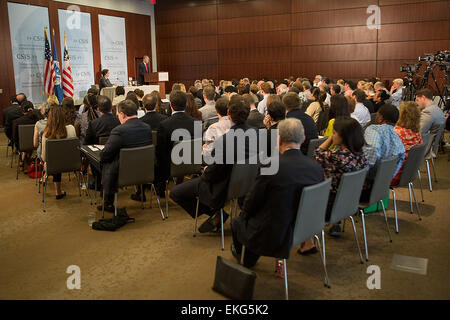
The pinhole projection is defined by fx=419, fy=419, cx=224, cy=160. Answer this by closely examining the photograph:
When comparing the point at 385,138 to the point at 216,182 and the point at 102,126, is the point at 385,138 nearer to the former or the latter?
the point at 216,182

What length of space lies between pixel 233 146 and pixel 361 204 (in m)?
1.28

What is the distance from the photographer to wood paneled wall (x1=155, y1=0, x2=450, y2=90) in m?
12.8

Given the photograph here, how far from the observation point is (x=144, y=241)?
421 centimetres

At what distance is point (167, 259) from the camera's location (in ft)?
12.4

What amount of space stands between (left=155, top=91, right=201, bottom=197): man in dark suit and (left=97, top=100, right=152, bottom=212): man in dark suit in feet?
1.04

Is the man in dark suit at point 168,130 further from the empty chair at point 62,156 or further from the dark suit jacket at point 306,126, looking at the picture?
the dark suit jacket at point 306,126

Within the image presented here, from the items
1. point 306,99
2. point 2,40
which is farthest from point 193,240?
point 2,40

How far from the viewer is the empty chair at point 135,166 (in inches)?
171

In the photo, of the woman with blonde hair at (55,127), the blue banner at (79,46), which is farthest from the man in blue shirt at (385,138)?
the blue banner at (79,46)

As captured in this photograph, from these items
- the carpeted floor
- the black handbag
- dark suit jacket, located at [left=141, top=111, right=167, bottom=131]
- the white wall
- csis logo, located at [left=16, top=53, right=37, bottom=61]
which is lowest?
the carpeted floor

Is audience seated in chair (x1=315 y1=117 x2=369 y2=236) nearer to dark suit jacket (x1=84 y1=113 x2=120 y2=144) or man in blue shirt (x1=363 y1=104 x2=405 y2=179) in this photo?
man in blue shirt (x1=363 y1=104 x2=405 y2=179)

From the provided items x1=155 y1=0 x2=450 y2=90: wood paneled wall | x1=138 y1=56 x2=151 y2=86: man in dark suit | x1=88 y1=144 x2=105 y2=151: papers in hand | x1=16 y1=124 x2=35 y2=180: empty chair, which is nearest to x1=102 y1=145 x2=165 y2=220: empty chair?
x1=88 y1=144 x2=105 y2=151: papers in hand

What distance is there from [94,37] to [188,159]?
1125 cm

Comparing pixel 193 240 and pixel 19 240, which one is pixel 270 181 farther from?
pixel 19 240
